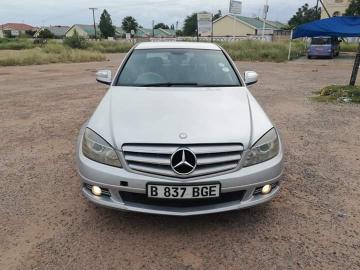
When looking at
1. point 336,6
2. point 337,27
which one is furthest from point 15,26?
point 337,27

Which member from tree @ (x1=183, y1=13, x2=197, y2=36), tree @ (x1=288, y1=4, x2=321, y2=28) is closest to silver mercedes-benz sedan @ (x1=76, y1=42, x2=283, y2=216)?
tree @ (x1=288, y1=4, x2=321, y2=28)

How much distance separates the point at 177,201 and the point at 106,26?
82140mm

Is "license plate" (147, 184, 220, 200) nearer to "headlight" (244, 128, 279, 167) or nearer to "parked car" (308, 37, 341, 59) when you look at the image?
"headlight" (244, 128, 279, 167)

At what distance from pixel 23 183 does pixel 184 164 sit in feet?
7.22

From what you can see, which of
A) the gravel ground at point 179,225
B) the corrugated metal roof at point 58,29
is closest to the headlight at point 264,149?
the gravel ground at point 179,225

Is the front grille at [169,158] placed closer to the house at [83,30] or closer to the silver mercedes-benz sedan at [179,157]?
the silver mercedes-benz sedan at [179,157]

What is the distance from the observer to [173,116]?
306 centimetres

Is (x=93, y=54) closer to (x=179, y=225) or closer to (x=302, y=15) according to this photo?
(x=179, y=225)

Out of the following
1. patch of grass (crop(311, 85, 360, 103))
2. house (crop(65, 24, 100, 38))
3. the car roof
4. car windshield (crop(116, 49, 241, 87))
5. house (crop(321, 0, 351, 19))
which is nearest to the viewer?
car windshield (crop(116, 49, 241, 87))

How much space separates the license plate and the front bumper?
4 centimetres

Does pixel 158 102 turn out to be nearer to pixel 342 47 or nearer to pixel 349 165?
pixel 349 165

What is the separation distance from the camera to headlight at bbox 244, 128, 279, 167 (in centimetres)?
283

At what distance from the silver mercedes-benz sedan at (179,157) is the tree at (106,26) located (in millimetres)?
80971

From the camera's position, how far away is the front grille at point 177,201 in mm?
2766
